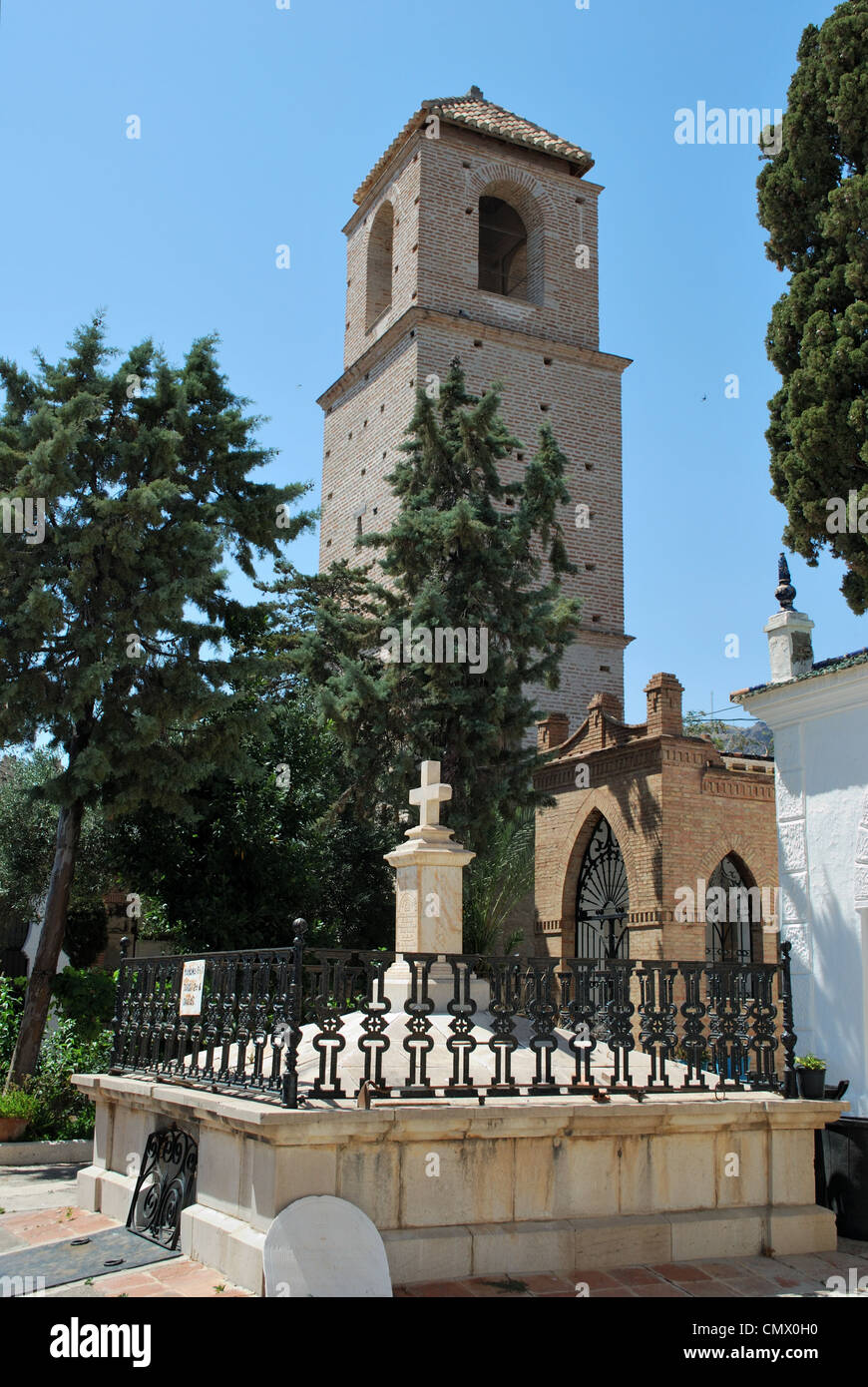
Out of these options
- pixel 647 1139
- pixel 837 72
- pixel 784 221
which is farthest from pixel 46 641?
pixel 837 72

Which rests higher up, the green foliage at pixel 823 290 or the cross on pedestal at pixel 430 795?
the green foliage at pixel 823 290

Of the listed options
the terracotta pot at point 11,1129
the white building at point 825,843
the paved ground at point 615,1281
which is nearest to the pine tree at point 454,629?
the white building at point 825,843

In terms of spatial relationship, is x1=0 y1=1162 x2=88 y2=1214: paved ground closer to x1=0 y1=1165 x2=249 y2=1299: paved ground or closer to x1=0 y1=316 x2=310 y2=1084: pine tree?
x1=0 y1=1165 x2=249 y2=1299: paved ground

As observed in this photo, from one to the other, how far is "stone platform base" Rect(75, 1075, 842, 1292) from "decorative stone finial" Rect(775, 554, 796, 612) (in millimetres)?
6577

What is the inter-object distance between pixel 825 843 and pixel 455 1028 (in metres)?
5.98

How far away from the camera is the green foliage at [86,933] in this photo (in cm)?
2047

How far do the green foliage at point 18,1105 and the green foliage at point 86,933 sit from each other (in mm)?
8543

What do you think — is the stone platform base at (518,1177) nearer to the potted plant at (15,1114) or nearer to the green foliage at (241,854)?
the potted plant at (15,1114)

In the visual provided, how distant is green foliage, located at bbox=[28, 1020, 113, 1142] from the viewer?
12.0m

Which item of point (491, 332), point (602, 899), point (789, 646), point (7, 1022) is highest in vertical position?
point (491, 332)

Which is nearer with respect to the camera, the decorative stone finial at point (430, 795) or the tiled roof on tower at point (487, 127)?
the decorative stone finial at point (430, 795)

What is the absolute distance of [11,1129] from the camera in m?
11.6

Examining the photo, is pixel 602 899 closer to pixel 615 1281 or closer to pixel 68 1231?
pixel 68 1231

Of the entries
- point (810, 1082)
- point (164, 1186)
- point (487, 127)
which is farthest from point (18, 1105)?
point (487, 127)
